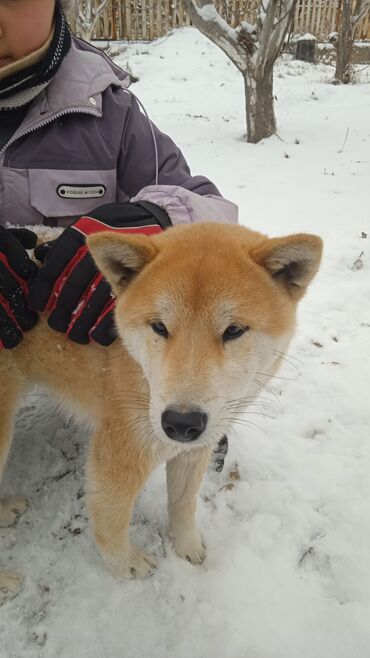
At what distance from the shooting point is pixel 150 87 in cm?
1229

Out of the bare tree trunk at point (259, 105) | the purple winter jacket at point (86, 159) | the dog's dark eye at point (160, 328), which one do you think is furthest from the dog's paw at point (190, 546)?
the bare tree trunk at point (259, 105)

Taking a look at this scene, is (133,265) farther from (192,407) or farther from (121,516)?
(121,516)

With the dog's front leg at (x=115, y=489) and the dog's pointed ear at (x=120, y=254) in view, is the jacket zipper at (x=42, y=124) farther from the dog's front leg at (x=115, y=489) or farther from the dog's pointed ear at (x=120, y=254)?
the dog's front leg at (x=115, y=489)

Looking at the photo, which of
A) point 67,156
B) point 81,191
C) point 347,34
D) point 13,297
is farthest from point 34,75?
point 347,34

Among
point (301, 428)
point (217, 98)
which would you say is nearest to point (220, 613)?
point (301, 428)

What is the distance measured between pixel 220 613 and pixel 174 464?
0.65 metres

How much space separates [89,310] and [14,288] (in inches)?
12.9

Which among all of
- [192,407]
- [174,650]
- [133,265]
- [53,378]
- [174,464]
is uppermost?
[133,265]

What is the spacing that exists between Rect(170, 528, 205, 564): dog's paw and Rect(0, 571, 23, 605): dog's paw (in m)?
0.73

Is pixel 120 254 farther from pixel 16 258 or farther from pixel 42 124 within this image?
pixel 42 124

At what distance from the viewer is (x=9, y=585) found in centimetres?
205

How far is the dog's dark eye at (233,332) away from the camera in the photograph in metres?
1.55

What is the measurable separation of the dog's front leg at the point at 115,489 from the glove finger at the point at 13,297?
588 mm

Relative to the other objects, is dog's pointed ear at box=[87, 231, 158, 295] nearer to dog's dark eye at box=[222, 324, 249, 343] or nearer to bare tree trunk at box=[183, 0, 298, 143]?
dog's dark eye at box=[222, 324, 249, 343]
